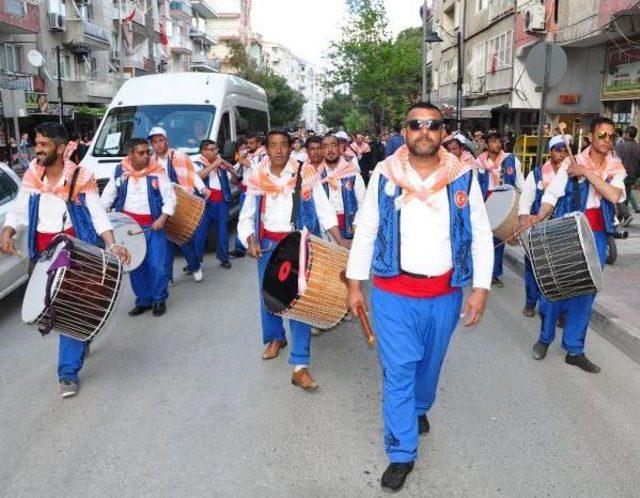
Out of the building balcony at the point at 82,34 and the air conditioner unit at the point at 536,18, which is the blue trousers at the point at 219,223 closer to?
the air conditioner unit at the point at 536,18

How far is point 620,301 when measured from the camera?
21.5 ft

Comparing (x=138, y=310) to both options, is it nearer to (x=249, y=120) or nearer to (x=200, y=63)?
(x=249, y=120)

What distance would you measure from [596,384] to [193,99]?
7.79 metres

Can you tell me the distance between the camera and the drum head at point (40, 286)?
156 inches

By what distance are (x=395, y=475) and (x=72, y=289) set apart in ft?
7.27

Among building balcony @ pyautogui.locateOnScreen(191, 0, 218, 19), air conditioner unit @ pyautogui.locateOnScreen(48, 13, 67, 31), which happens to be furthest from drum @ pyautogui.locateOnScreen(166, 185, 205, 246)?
building balcony @ pyautogui.locateOnScreen(191, 0, 218, 19)

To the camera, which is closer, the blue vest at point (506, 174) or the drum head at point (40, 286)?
the drum head at point (40, 286)

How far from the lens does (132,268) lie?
6113 mm

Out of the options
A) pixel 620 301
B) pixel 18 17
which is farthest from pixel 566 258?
pixel 18 17

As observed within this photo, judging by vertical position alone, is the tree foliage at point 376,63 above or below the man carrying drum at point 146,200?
above

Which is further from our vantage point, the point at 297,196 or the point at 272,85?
the point at 272,85

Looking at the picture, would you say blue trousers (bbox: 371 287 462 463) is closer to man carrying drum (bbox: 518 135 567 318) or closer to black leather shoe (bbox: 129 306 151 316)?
man carrying drum (bbox: 518 135 567 318)

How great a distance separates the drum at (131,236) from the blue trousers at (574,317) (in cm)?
360

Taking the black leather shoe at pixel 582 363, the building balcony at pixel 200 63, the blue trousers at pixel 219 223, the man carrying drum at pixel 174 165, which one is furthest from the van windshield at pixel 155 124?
the building balcony at pixel 200 63
